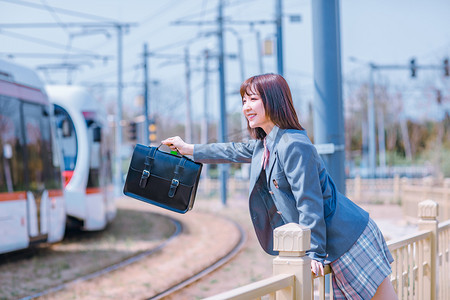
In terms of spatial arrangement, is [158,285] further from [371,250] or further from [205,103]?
[205,103]

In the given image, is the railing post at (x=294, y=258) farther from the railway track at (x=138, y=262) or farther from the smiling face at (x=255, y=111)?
the railway track at (x=138, y=262)

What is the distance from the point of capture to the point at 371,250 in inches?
118

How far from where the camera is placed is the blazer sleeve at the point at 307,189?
285 cm

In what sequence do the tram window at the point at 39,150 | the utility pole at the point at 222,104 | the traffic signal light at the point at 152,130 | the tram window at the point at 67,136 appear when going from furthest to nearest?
the traffic signal light at the point at 152,130
the utility pole at the point at 222,104
the tram window at the point at 67,136
the tram window at the point at 39,150

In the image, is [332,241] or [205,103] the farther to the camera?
[205,103]

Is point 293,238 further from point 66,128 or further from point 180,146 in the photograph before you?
point 66,128

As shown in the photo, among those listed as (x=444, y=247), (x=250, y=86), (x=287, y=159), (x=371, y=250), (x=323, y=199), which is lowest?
(x=444, y=247)

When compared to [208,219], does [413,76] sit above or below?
above

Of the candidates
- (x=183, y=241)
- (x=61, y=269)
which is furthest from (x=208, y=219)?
(x=61, y=269)

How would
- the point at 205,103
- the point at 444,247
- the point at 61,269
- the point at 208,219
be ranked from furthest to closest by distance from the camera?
the point at 205,103 → the point at 208,219 → the point at 61,269 → the point at 444,247

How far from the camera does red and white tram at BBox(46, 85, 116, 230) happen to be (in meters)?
13.0

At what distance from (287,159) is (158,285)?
629 centimetres

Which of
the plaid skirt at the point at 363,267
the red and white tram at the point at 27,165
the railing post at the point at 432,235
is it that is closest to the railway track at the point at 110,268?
the red and white tram at the point at 27,165

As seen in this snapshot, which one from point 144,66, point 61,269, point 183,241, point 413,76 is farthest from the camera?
point 144,66
